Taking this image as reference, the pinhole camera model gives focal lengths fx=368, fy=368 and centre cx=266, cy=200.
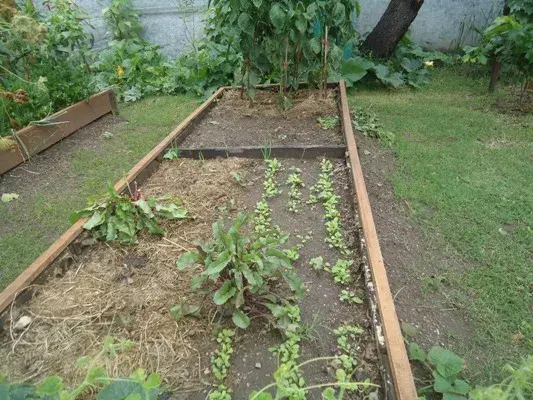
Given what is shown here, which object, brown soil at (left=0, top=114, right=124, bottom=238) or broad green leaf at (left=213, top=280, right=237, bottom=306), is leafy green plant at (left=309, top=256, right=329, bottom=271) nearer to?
broad green leaf at (left=213, top=280, right=237, bottom=306)

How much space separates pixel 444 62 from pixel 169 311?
6209 millimetres

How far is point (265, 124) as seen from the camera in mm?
3766

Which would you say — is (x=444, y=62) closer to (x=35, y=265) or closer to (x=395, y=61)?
(x=395, y=61)

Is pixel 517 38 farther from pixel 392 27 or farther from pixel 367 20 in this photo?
pixel 367 20

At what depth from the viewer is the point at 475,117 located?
161 inches

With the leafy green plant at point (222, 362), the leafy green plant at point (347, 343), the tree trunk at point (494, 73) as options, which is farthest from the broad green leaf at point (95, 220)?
the tree trunk at point (494, 73)

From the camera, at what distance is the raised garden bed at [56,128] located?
3414 millimetres

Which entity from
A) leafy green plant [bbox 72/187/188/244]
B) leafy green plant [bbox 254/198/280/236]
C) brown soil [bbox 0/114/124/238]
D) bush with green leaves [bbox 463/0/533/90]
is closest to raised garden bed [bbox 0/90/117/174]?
brown soil [bbox 0/114/124/238]

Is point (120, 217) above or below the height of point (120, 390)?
below

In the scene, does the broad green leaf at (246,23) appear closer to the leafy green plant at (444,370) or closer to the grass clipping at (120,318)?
the grass clipping at (120,318)

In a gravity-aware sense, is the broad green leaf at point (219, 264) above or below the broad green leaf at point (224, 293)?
above

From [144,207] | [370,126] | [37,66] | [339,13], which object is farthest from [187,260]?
[37,66]

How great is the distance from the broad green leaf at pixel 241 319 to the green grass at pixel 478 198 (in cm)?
100

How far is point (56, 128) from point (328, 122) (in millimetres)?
2842
